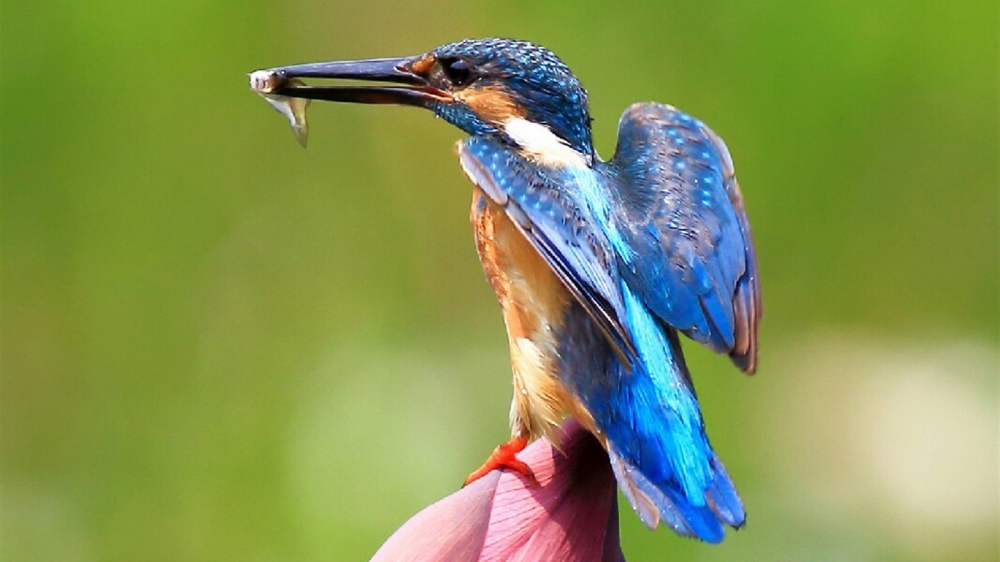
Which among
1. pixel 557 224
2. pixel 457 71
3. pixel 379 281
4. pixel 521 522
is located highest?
pixel 457 71

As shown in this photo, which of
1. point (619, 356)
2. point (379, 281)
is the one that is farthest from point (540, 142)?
point (379, 281)

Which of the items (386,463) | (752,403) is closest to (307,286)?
(386,463)

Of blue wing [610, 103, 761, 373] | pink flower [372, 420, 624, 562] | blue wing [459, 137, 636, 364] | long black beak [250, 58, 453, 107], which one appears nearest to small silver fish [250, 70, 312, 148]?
long black beak [250, 58, 453, 107]

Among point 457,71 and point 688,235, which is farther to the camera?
point 457,71

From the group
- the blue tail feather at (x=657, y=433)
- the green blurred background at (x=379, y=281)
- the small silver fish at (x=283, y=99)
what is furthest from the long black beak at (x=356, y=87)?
the green blurred background at (x=379, y=281)

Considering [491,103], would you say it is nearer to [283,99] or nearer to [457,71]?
[457,71]

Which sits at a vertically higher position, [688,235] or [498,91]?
[498,91]
